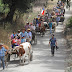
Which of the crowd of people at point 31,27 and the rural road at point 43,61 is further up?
the crowd of people at point 31,27

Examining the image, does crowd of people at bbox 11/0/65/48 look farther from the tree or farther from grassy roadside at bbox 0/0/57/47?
the tree

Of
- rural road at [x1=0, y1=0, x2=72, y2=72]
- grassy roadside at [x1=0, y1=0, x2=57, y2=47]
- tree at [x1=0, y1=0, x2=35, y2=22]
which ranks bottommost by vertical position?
rural road at [x1=0, y1=0, x2=72, y2=72]

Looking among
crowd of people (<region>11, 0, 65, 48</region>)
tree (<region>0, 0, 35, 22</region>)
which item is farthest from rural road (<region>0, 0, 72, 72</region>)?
tree (<region>0, 0, 35, 22</region>)

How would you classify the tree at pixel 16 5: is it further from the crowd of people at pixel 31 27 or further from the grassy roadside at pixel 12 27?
the crowd of people at pixel 31 27

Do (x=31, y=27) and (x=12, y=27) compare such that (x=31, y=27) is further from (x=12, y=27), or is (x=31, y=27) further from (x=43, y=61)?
(x=43, y=61)

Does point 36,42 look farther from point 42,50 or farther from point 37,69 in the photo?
point 37,69

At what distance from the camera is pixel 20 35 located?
73.6ft

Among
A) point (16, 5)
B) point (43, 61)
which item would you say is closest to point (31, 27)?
point (43, 61)

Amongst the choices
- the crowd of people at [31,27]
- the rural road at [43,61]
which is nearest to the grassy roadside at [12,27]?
the crowd of people at [31,27]

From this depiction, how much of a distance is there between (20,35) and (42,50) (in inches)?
154

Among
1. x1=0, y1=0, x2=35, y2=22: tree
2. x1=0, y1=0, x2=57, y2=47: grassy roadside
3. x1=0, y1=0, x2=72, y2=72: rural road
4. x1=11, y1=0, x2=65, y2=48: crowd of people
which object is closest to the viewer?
x1=0, y1=0, x2=72, y2=72: rural road

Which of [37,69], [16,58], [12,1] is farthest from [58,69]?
[12,1]

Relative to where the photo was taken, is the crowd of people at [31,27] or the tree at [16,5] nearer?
the crowd of people at [31,27]

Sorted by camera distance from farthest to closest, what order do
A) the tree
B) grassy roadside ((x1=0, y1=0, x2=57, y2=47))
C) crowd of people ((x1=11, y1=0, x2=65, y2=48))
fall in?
the tree, grassy roadside ((x1=0, y1=0, x2=57, y2=47)), crowd of people ((x1=11, y1=0, x2=65, y2=48))
